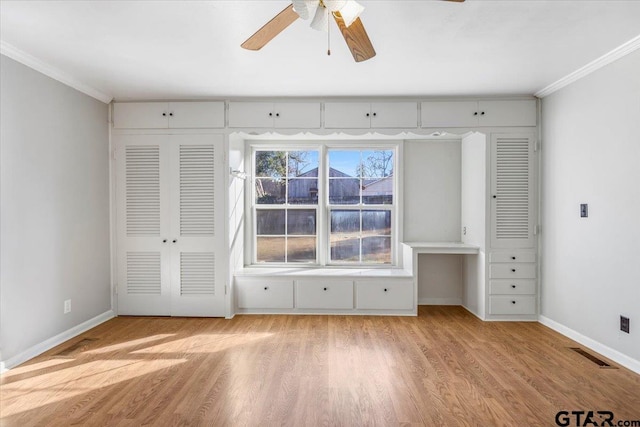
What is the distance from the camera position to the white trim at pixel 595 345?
2.76m

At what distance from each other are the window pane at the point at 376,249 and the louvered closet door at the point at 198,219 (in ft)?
5.98

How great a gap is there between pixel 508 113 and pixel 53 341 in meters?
5.02

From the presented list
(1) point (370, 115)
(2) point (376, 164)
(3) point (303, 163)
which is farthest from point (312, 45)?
(2) point (376, 164)

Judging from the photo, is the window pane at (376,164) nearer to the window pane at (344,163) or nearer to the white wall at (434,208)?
the window pane at (344,163)

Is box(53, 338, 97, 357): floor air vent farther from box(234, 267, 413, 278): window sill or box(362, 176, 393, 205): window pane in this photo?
box(362, 176, 393, 205): window pane

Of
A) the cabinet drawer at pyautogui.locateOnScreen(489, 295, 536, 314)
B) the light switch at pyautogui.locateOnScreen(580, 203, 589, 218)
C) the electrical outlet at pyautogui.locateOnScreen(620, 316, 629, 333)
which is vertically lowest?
the cabinet drawer at pyautogui.locateOnScreen(489, 295, 536, 314)

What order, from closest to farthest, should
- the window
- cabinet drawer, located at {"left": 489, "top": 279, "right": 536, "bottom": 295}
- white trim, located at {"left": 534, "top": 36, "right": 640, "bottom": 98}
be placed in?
white trim, located at {"left": 534, "top": 36, "right": 640, "bottom": 98}, cabinet drawer, located at {"left": 489, "top": 279, "right": 536, "bottom": 295}, the window

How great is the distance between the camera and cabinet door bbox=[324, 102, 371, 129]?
404 cm

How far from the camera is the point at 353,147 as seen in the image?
15.5 feet

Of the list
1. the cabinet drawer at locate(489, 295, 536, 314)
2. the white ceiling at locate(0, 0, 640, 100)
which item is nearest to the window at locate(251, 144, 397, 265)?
the white ceiling at locate(0, 0, 640, 100)

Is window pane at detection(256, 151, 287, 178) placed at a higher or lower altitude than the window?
higher

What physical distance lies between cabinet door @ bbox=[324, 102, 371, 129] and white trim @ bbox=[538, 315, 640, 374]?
2816 millimetres

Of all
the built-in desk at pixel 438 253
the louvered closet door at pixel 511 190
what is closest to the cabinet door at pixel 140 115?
the built-in desk at pixel 438 253

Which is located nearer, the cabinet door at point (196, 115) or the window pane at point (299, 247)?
the cabinet door at point (196, 115)
